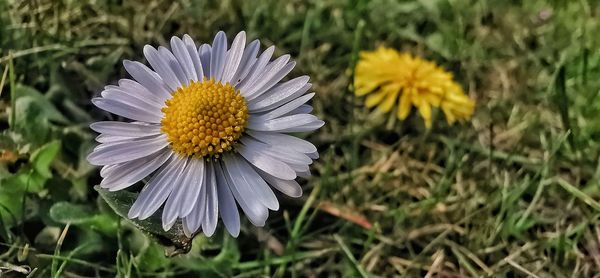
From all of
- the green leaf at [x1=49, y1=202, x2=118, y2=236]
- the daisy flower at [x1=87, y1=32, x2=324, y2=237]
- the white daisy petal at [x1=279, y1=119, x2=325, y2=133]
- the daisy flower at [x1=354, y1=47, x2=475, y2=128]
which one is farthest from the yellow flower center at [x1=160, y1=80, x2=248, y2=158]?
the daisy flower at [x1=354, y1=47, x2=475, y2=128]

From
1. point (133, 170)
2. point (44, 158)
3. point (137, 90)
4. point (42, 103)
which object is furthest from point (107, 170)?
point (42, 103)

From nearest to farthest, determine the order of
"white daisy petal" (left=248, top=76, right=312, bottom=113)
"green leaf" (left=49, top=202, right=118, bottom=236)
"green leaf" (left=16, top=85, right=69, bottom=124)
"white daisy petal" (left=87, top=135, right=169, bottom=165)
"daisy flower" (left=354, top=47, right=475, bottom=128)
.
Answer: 1. "white daisy petal" (left=87, top=135, right=169, bottom=165)
2. "white daisy petal" (left=248, top=76, right=312, bottom=113)
3. "green leaf" (left=49, top=202, right=118, bottom=236)
4. "green leaf" (left=16, top=85, right=69, bottom=124)
5. "daisy flower" (left=354, top=47, right=475, bottom=128)

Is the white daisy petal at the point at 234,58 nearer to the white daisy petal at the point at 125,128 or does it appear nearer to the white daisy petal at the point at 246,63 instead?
the white daisy petal at the point at 246,63

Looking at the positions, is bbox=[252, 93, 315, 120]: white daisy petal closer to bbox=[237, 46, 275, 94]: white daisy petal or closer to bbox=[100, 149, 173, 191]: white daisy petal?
bbox=[237, 46, 275, 94]: white daisy petal

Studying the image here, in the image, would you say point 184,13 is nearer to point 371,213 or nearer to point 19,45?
point 19,45

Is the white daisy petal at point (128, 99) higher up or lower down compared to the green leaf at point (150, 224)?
higher up

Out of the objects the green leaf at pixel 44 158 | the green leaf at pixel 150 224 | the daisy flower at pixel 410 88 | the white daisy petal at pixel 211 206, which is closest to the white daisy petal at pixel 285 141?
the white daisy petal at pixel 211 206
